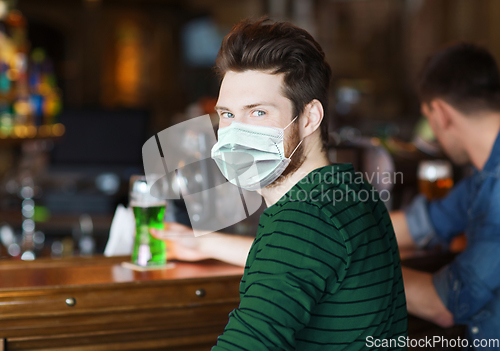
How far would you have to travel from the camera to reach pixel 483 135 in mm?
1378

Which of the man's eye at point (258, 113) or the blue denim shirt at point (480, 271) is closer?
the man's eye at point (258, 113)

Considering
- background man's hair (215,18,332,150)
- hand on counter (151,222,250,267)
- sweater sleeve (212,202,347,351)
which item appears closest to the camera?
sweater sleeve (212,202,347,351)

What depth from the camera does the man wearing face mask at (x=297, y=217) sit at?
0.64 meters

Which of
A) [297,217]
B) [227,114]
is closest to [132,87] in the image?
[227,114]

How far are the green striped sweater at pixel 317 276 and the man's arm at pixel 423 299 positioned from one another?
14.3 inches

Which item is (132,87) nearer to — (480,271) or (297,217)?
(480,271)

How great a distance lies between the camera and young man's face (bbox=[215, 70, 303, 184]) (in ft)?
2.53

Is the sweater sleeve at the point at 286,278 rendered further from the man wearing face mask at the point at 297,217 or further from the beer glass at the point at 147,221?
the beer glass at the point at 147,221

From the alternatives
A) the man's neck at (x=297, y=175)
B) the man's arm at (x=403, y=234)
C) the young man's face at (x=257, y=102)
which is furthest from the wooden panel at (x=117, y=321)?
the man's arm at (x=403, y=234)

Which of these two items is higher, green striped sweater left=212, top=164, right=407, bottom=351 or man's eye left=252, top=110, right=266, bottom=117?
man's eye left=252, top=110, right=266, bottom=117

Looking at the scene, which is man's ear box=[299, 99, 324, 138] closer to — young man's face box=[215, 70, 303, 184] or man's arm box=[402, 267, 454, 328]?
young man's face box=[215, 70, 303, 184]

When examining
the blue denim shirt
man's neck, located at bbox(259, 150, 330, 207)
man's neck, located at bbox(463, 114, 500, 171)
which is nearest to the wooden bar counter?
man's neck, located at bbox(259, 150, 330, 207)

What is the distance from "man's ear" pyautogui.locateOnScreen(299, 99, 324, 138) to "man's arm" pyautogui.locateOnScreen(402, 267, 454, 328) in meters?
0.50

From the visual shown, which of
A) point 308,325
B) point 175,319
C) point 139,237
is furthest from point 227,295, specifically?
point 308,325
